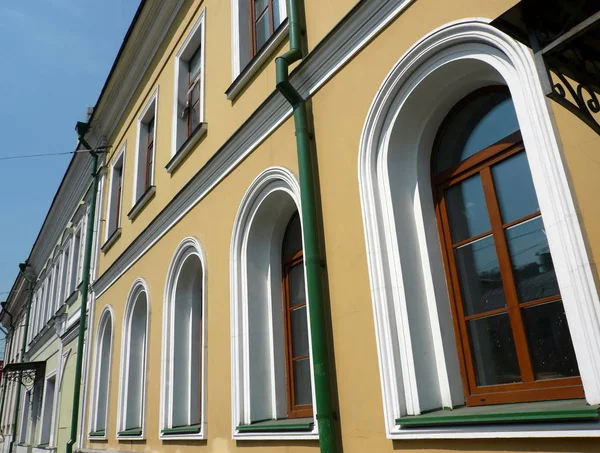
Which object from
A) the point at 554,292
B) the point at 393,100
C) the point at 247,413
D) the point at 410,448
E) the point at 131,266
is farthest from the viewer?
the point at 131,266

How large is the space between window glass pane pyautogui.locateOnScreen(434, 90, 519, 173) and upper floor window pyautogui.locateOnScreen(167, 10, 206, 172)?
4.33m

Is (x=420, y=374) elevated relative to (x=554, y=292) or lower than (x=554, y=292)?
lower

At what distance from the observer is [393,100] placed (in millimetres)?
3977

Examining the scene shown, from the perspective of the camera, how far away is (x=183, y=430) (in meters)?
6.37

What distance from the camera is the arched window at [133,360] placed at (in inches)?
339

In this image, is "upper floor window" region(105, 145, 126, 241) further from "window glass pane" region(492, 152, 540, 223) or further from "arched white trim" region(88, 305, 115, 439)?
"window glass pane" region(492, 152, 540, 223)

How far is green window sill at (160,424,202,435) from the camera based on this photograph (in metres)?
6.12

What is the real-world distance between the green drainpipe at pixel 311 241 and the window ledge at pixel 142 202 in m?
4.25

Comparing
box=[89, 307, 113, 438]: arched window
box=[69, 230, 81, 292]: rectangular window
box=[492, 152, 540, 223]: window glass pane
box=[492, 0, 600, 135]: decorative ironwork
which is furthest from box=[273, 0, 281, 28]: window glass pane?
box=[69, 230, 81, 292]: rectangular window

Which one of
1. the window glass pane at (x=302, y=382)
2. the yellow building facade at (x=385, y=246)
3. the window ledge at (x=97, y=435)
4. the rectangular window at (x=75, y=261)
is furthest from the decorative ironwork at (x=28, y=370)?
the window glass pane at (x=302, y=382)

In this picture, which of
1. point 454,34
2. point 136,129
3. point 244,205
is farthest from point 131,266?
point 454,34

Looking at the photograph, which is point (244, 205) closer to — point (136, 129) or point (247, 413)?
point (247, 413)

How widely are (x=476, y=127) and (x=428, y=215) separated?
67cm

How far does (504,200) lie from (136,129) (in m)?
8.15
